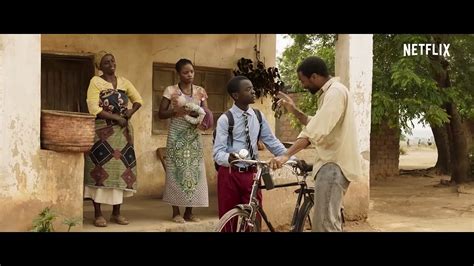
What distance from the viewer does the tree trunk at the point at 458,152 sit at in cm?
1252

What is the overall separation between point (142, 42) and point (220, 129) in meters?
3.82

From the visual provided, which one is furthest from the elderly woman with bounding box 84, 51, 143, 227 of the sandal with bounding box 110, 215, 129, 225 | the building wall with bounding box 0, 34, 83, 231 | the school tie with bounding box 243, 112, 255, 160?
the school tie with bounding box 243, 112, 255, 160

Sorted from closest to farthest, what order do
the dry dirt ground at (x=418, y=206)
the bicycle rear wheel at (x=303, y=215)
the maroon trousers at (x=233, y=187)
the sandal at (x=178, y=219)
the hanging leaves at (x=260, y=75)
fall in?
the bicycle rear wheel at (x=303, y=215)
the maroon trousers at (x=233, y=187)
the sandal at (x=178, y=219)
the dry dirt ground at (x=418, y=206)
the hanging leaves at (x=260, y=75)

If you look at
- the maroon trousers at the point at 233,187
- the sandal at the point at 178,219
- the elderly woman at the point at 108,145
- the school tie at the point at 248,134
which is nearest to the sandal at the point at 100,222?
the elderly woman at the point at 108,145

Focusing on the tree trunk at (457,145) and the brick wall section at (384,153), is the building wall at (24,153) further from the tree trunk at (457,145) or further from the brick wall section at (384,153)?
the brick wall section at (384,153)

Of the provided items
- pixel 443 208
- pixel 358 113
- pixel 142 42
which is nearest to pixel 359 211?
pixel 358 113

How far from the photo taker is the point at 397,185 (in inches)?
514

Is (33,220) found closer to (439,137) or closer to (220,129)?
(220,129)

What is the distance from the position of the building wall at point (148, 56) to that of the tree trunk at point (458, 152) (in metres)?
5.60

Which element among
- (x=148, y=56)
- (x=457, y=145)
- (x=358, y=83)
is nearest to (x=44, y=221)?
(x=148, y=56)

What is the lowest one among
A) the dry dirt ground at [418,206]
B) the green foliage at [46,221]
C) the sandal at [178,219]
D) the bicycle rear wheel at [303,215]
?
the dry dirt ground at [418,206]

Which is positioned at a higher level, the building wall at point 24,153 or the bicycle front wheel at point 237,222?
the building wall at point 24,153

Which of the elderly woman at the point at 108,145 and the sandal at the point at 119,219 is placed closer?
the elderly woman at the point at 108,145
